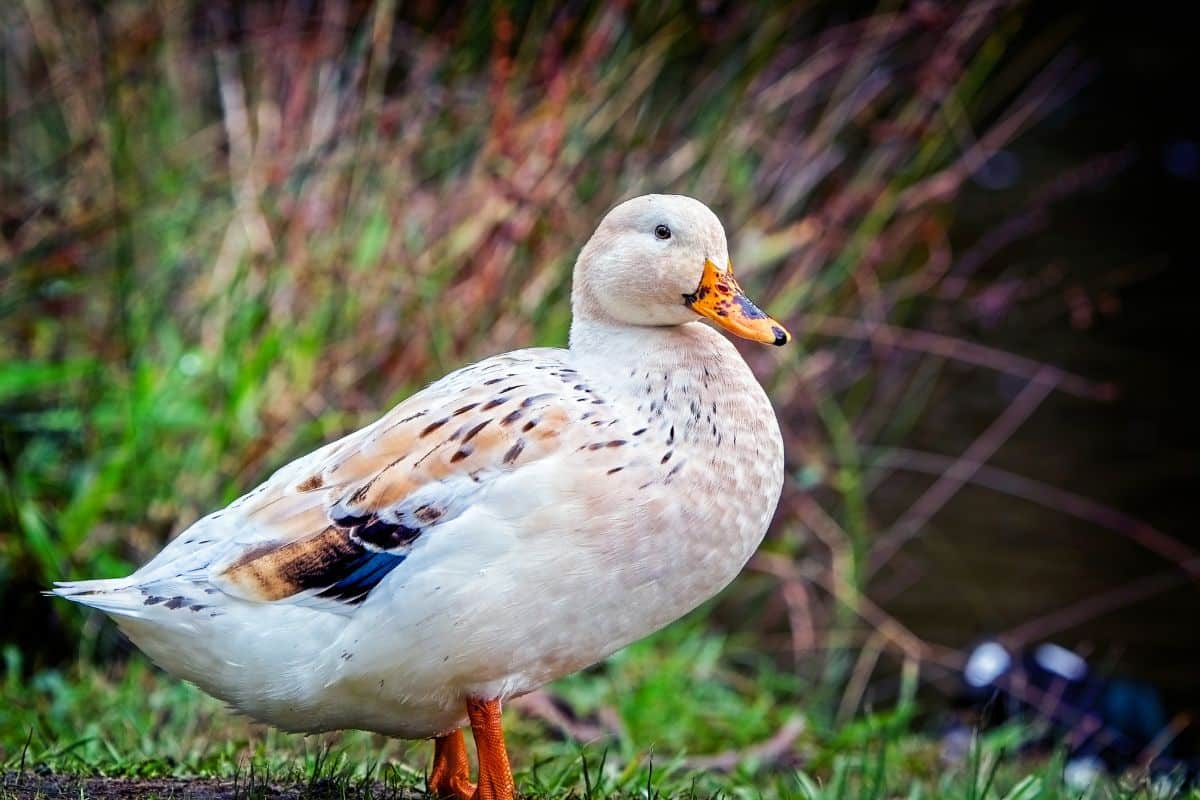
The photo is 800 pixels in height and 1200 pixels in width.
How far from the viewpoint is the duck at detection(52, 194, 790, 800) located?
10.1 feet

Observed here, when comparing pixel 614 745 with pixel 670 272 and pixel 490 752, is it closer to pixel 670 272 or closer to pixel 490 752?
pixel 490 752

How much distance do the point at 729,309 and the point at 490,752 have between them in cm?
103

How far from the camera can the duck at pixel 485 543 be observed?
309cm

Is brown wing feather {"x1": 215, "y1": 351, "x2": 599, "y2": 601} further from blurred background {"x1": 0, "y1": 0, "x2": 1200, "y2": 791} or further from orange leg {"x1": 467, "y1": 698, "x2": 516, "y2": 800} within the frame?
blurred background {"x1": 0, "y1": 0, "x2": 1200, "y2": 791}

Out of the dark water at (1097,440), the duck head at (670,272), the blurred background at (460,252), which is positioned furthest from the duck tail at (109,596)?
the dark water at (1097,440)

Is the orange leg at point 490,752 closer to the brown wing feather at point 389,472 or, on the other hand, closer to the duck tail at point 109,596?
the brown wing feather at point 389,472

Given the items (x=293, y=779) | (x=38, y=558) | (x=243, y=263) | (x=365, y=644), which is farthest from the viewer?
(x=243, y=263)

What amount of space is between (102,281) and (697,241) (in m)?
3.15

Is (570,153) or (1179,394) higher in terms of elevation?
(570,153)

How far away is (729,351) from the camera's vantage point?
11.6 feet

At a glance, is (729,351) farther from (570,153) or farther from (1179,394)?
(1179,394)

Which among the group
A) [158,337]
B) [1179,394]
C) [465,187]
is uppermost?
[465,187]

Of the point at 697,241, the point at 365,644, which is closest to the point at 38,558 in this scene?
the point at 365,644

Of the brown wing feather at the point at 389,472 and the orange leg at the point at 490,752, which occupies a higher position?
the brown wing feather at the point at 389,472
